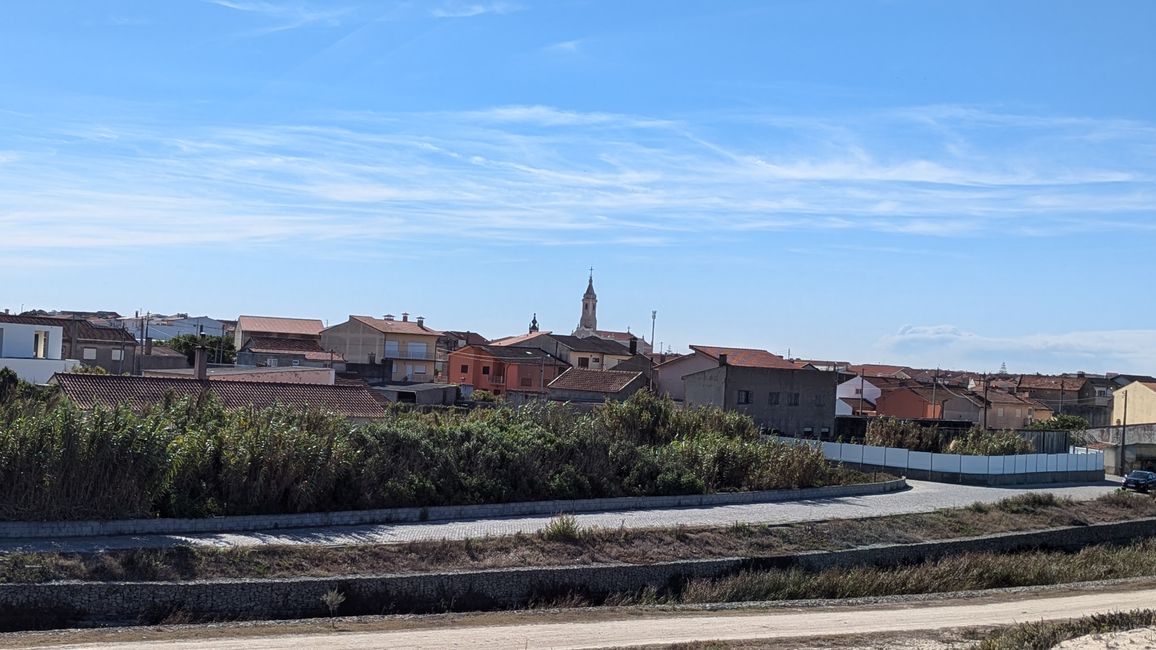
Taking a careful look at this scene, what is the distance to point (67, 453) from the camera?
68.2 feet

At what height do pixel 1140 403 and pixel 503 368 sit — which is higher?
pixel 503 368

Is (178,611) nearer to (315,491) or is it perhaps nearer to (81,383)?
(315,491)

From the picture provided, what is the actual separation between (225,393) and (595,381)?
28.6 meters

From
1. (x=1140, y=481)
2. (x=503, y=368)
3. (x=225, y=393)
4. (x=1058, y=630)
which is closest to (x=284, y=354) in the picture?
(x=503, y=368)

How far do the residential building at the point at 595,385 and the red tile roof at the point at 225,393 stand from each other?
816 inches

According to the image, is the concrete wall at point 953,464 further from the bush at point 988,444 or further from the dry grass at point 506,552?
the dry grass at point 506,552

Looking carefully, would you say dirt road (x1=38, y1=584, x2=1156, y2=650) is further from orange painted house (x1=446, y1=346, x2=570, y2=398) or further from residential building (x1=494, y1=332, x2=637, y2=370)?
residential building (x1=494, y1=332, x2=637, y2=370)

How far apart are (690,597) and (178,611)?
900cm

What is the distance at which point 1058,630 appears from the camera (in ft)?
56.3

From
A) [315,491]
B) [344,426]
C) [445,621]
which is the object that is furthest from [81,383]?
[445,621]

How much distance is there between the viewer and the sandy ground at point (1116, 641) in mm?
16297

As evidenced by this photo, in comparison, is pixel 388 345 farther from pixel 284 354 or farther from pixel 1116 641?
pixel 1116 641

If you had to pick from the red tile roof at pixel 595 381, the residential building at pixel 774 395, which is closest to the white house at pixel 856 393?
the red tile roof at pixel 595 381

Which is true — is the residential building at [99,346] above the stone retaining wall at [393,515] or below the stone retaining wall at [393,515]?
above
